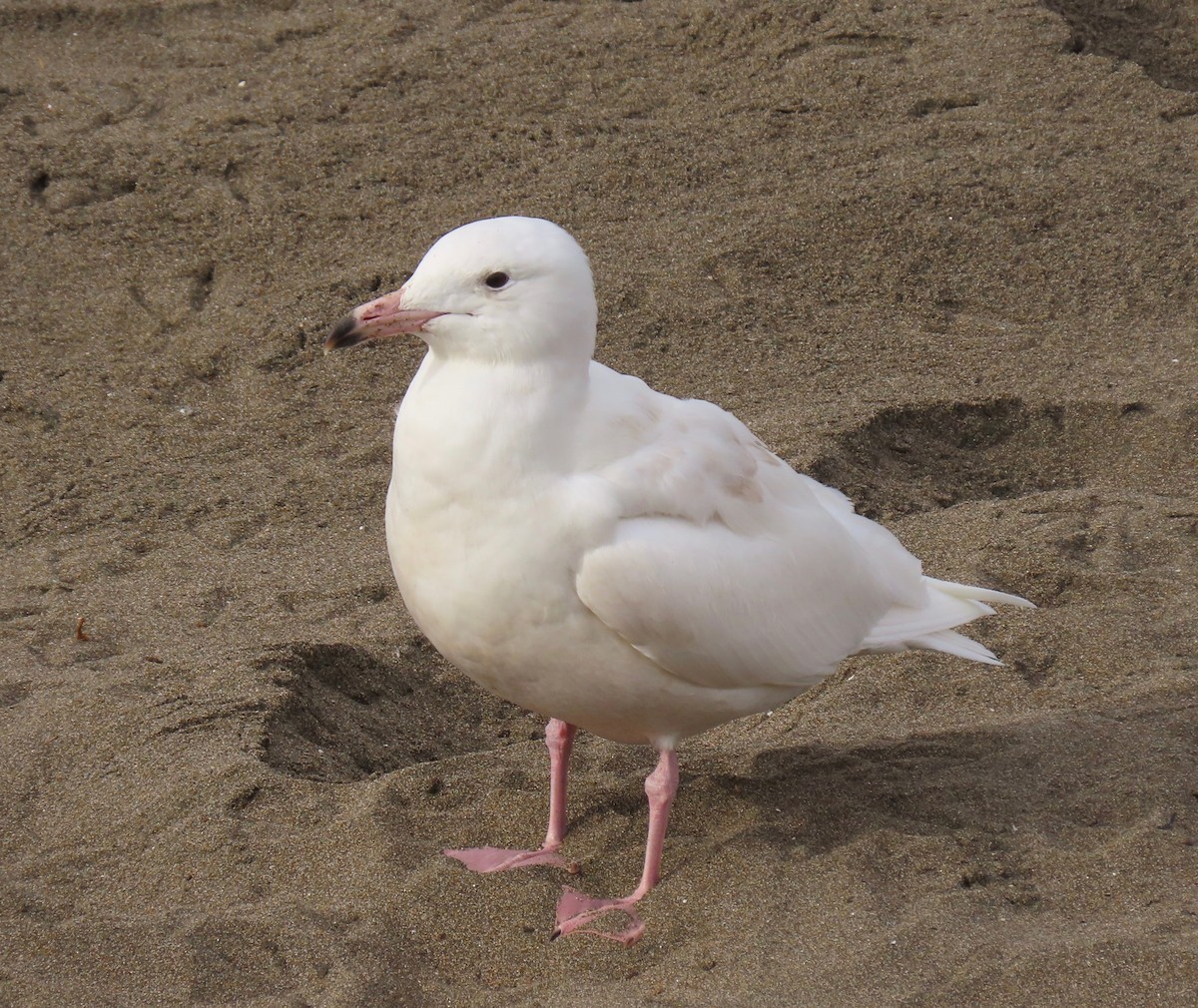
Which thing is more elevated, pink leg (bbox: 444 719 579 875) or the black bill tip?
the black bill tip

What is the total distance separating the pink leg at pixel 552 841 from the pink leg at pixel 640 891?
0.52 feet

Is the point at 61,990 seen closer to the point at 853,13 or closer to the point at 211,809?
the point at 211,809

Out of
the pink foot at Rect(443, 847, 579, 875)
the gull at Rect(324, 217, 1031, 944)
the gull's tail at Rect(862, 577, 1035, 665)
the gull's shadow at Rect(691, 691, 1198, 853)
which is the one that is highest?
the gull at Rect(324, 217, 1031, 944)

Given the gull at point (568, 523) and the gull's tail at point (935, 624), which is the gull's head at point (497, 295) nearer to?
the gull at point (568, 523)

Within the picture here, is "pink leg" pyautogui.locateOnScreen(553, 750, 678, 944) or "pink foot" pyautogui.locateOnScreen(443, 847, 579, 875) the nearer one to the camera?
"pink leg" pyautogui.locateOnScreen(553, 750, 678, 944)

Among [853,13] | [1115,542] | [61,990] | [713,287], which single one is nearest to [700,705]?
[61,990]

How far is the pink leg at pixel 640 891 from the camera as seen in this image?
375cm

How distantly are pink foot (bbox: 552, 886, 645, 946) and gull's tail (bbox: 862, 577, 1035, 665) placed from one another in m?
1.04

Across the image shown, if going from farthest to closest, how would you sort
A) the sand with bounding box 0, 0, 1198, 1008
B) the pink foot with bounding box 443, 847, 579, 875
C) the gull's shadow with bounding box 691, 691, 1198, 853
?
the gull's shadow with bounding box 691, 691, 1198, 853
the pink foot with bounding box 443, 847, 579, 875
the sand with bounding box 0, 0, 1198, 1008

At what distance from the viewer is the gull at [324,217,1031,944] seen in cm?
355

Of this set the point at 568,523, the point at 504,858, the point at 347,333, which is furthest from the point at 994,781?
the point at 347,333

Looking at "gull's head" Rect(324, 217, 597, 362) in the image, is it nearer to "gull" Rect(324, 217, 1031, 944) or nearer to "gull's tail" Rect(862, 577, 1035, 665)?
"gull" Rect(324, 217, 1031, 944)

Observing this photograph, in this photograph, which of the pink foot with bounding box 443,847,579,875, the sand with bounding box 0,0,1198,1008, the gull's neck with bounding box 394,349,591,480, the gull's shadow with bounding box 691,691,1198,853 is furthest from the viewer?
the gull's shadow with bounding box 691,691,1198,853

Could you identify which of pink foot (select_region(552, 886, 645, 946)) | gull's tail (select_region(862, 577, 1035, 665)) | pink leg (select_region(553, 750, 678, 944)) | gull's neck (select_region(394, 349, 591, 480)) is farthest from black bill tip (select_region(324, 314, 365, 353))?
gull's tail (select_region(862, 577, 1035, 665))
